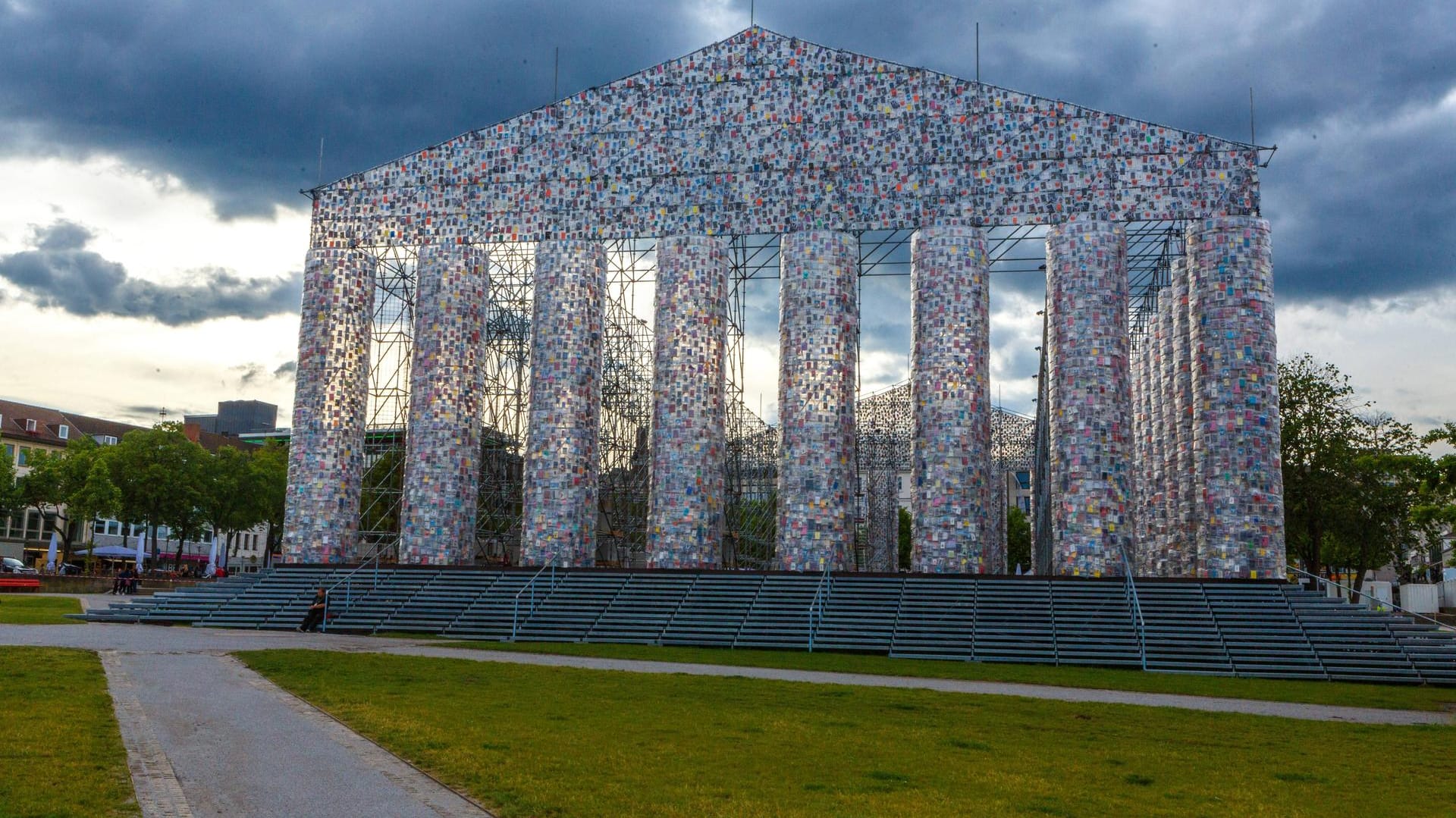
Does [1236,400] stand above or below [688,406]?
above

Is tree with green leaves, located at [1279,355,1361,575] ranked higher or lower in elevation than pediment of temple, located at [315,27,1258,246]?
lower

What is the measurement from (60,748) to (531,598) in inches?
820

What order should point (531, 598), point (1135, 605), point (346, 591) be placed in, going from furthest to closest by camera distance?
point (346, 591), point (531, 598), point (1135, 605)

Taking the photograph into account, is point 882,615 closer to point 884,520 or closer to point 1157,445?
point 1157,445

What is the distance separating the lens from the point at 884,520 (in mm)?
73125

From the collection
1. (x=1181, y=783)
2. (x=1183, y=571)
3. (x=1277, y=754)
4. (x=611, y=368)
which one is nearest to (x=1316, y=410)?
(x=1183, y=571)

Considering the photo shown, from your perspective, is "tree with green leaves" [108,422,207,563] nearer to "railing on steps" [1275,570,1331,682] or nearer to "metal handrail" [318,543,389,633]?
"metal handrail" [318,543,389,633]

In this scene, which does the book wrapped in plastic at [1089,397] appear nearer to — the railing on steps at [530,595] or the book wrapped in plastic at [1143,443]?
the book wrapped in plastic at [1143,443]

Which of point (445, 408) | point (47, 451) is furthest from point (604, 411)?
point (47, 451)

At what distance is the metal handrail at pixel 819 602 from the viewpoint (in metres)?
27.8

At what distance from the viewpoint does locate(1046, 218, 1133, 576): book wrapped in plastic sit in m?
31.9

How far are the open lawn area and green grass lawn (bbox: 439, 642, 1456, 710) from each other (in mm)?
4111

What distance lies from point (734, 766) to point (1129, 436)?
81.1 ft

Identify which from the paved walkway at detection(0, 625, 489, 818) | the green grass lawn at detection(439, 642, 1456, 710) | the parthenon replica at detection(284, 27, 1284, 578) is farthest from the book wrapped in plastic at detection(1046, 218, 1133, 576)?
the paved walkway at detection(0, 625, 489, 818)
